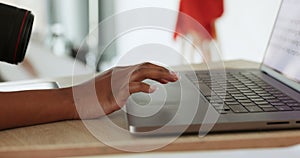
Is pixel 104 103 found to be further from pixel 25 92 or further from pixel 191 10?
pixel 191 10

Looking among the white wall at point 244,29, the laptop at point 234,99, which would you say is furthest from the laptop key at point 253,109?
the white wall at point 244,29

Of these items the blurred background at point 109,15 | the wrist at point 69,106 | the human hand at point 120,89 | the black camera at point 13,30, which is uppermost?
the black camera at point 13,30

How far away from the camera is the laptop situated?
653mm

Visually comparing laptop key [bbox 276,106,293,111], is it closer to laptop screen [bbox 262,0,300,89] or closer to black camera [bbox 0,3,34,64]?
laptop screen [bbox 262,0,300,89]

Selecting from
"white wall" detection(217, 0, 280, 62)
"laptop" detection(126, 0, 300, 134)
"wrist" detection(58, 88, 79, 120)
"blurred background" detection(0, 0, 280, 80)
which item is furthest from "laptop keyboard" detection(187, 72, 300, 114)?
"white wall" detection(217, 0, 280, 62)

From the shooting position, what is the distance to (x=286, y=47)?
1071mm

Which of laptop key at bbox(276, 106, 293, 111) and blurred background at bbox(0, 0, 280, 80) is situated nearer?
laptop key at bbox(276, 106, 293, 111)

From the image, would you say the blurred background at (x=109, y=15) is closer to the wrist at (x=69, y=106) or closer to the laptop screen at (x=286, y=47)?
the laptop screen at (x=286, y=47)

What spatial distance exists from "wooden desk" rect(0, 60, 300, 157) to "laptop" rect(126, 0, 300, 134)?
0.02 metres

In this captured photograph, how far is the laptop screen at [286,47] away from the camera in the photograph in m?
0.98

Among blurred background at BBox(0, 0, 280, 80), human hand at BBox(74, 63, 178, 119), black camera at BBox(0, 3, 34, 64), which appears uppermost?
black camera at BBox(0, 3, 34, 64)

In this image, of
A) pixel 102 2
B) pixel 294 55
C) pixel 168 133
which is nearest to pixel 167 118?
pixel 168 133

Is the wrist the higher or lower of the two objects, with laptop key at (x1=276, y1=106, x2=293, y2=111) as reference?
lower

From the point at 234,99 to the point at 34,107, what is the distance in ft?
1.06
